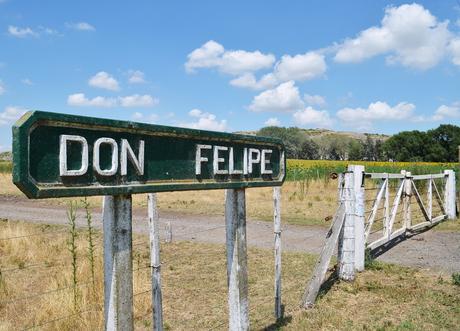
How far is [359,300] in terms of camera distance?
5.86 m

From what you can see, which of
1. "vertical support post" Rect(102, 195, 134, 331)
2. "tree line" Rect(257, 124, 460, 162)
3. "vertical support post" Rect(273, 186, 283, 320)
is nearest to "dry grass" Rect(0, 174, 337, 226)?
Answer: "vertical support post" Rect(273, 186, 283, 320)

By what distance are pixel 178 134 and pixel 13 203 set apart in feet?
59.9

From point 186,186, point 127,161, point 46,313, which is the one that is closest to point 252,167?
point 186,186

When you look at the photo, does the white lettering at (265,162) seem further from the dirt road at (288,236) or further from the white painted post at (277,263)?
the dirt road at (288,236)

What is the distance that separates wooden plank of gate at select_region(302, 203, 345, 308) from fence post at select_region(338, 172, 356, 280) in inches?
9.7

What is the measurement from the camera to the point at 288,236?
36.2 ft

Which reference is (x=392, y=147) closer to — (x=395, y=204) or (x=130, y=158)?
(x=395, y=204)

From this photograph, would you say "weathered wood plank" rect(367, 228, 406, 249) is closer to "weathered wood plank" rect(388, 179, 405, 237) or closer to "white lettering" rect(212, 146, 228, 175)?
"weathered wood plank" rect(388, 179, 405, 237)

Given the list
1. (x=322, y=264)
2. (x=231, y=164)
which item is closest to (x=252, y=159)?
(x=231, y=164)

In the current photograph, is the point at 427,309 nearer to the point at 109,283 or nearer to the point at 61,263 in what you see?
the point at 109,283

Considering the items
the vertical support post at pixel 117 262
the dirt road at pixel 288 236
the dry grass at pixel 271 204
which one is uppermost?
the vertical support post at pixel 117 262

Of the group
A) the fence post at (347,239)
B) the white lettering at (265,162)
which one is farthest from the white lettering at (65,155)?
the fence post at (347,239)

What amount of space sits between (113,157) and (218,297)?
4.04 metres

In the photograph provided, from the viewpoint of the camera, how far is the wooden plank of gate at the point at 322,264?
217 inches
